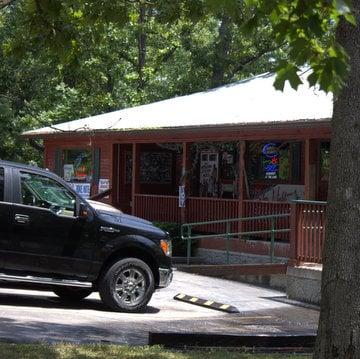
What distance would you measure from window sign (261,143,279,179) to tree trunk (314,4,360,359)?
13.2 metres

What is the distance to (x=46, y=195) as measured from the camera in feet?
32.7

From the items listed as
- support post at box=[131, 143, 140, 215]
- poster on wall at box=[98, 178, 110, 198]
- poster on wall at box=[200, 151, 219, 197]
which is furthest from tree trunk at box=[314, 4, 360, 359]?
poster on wall at box=[98, 178, 110, 198]

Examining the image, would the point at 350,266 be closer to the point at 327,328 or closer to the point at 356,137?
the point at 327,328

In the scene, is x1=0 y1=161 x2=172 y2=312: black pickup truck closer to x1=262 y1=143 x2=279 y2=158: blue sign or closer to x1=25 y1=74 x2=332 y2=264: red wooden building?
x1=25 y1=74 x2=332 y2=264: red wooden building

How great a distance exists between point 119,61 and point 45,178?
69.4 ft

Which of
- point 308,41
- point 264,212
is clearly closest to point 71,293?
point 264,212

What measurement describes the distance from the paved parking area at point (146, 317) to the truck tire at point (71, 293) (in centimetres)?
12

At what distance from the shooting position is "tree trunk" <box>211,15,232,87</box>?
27.6 metres

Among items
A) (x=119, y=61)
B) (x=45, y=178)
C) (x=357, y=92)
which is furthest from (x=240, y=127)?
(x=119, y=61)

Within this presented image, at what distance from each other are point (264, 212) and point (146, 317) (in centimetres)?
672

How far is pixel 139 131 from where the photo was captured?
708 inches

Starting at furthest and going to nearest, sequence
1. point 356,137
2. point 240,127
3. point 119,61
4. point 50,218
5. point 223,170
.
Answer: point 119,61, point 223,170, point 240,127, point 50,218, point 356,137

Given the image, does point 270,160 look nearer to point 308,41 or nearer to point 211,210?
point 211,210

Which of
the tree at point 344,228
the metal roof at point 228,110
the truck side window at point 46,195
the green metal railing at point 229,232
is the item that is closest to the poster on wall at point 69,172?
the metal roof at point 228,110
